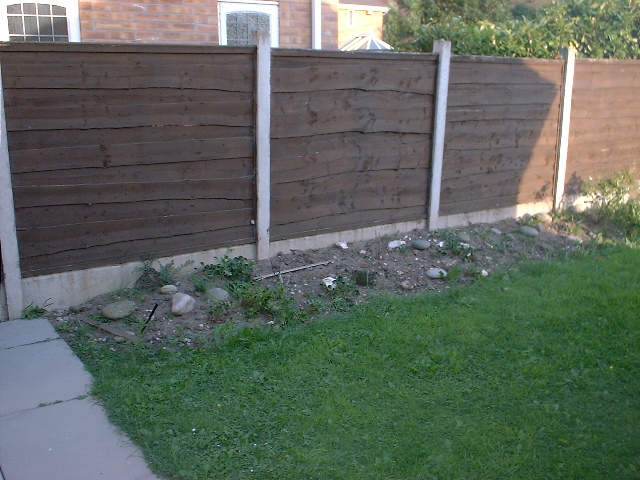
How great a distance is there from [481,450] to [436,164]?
449cm

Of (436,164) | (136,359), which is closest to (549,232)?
(436,164)

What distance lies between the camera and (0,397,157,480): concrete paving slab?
3.49 meters

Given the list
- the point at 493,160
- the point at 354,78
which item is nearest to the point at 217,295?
the point at 354,78

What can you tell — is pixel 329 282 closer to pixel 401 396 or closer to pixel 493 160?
pixel 401 396

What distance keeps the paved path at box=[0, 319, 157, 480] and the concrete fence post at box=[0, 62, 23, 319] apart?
34cm

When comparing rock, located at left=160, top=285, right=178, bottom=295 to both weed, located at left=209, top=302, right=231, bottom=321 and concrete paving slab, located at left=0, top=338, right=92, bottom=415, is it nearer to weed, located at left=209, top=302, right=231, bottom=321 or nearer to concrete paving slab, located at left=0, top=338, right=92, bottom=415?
weed, located at left=209, top=302, right=231, bottom=321

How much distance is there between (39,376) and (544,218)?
687 cm

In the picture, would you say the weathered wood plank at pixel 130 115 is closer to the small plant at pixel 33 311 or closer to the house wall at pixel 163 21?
the small plant at pixel 33 311

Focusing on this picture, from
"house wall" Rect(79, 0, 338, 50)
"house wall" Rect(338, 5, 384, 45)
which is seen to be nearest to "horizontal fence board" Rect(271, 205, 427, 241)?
"house wall" Rect(79, 0, 338, 50)

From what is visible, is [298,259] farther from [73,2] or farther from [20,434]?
[73,2]

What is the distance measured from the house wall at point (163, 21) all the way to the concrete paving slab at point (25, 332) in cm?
494

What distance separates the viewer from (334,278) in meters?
6.39

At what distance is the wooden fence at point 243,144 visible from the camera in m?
5.28

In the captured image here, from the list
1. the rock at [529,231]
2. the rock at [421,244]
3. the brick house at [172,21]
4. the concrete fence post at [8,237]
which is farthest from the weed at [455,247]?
the brick house at [172,21]
